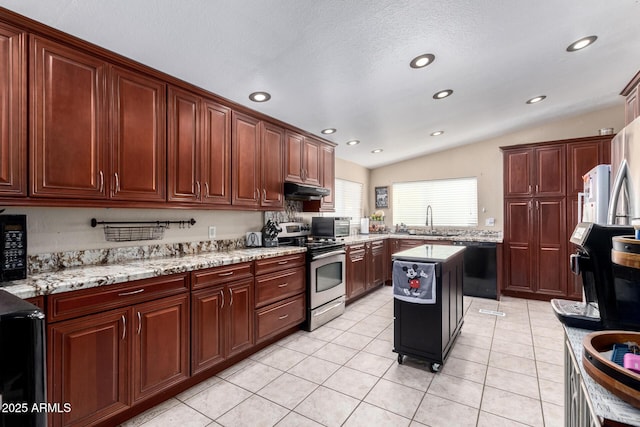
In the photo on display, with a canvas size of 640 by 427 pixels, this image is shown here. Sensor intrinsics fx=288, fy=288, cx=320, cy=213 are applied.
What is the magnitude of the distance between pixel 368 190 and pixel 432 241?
193 cm

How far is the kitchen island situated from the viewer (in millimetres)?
2404

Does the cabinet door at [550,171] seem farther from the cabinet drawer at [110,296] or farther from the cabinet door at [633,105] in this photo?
the cabinet drawer at [110,296]

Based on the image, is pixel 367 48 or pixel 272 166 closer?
pixel 367 48

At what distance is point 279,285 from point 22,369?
7.42 feet

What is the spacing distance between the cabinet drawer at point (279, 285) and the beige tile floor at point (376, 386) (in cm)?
51

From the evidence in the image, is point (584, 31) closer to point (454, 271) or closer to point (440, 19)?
point (440, 19)

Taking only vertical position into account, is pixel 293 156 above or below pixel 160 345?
above

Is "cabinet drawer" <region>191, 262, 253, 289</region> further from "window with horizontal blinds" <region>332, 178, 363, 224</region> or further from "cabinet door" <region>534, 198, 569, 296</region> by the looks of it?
"cabinet door" <region>534, 198, 569, 296</region>

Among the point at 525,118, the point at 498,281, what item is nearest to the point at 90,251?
the point at 498,281

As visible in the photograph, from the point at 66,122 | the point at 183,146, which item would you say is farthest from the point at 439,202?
the point at 66,122

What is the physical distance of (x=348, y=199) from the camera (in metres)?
5.73

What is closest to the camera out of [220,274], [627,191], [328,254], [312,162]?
[627,191]

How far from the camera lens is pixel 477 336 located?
3.19 metres

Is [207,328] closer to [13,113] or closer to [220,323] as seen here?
[220,323]
